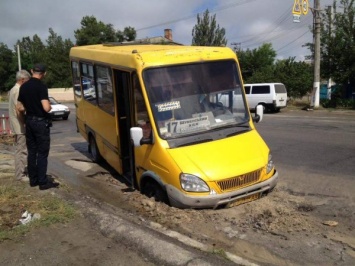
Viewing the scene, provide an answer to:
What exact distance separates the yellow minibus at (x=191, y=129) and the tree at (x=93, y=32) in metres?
50.7

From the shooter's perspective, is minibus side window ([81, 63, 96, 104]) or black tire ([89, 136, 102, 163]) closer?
minibus side window ([81, 63, 96, 104])

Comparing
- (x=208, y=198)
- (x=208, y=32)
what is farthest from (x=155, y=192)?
(x=208, y=32)

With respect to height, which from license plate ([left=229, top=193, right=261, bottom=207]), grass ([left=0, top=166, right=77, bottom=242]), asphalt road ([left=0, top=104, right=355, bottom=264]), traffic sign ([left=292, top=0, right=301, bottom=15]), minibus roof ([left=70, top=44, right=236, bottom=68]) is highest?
traffic sign ([left=292, top=0, right=301, bottom=15])

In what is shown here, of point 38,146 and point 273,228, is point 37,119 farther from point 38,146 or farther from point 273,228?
point 273,228

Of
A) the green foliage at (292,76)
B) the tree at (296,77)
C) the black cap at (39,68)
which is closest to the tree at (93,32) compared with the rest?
the green foliage at (292,76)

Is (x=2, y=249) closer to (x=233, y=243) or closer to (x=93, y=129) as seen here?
(x=233, y=243)

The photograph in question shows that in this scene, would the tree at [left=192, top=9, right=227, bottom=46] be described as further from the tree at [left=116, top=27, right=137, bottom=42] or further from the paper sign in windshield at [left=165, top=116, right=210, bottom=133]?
the paper sign in windshield at [left=165, top=116, right=210, bottom=133]

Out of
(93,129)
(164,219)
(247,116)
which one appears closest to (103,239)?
(164,219)

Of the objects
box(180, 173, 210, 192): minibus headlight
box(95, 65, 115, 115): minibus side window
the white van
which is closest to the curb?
box(180, 173, 210, 192): minibus headlight

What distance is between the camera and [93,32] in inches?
2176

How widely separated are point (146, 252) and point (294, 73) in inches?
1119

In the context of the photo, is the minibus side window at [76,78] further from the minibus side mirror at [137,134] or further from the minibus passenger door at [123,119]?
the minibus side mirror at [137,134]

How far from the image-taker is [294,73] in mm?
30344

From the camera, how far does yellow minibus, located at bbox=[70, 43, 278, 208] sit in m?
5.26
